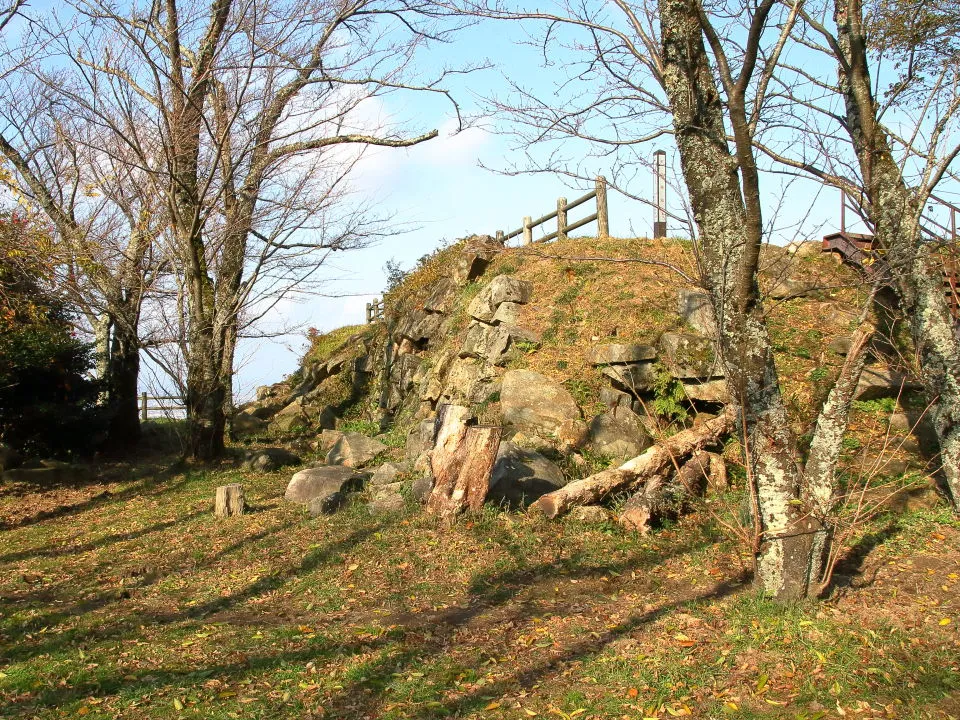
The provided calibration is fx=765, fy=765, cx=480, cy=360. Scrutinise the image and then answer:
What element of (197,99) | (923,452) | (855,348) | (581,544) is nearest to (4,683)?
(581,544)

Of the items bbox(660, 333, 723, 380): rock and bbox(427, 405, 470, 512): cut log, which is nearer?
bbox(427, 405, 470, 512): cut log

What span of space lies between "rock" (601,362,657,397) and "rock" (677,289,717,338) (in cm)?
113

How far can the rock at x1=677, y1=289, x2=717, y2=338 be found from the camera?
36.4ft

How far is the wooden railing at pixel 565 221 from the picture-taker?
640 inches

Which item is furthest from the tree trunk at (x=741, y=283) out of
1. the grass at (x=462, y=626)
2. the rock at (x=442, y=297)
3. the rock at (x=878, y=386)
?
the rock at (x=442, y=297)

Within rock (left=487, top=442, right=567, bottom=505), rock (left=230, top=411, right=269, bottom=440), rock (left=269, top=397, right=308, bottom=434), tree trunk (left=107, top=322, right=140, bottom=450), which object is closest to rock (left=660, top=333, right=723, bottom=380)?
rock (left=487, top=442, right=567, bottom=505)

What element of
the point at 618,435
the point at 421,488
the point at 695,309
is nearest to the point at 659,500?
the point at 618,435

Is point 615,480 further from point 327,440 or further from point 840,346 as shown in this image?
point 327,440

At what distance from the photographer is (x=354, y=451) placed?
472 inches

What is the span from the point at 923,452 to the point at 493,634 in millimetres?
5808

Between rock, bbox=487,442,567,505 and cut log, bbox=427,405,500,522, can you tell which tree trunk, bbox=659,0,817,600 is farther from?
rock, bbox=487,442,567,505

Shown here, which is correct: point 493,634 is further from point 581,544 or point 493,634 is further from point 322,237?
point 322,237

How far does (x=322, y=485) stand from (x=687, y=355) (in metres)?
5.18

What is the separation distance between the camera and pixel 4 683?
4930 millimetres
